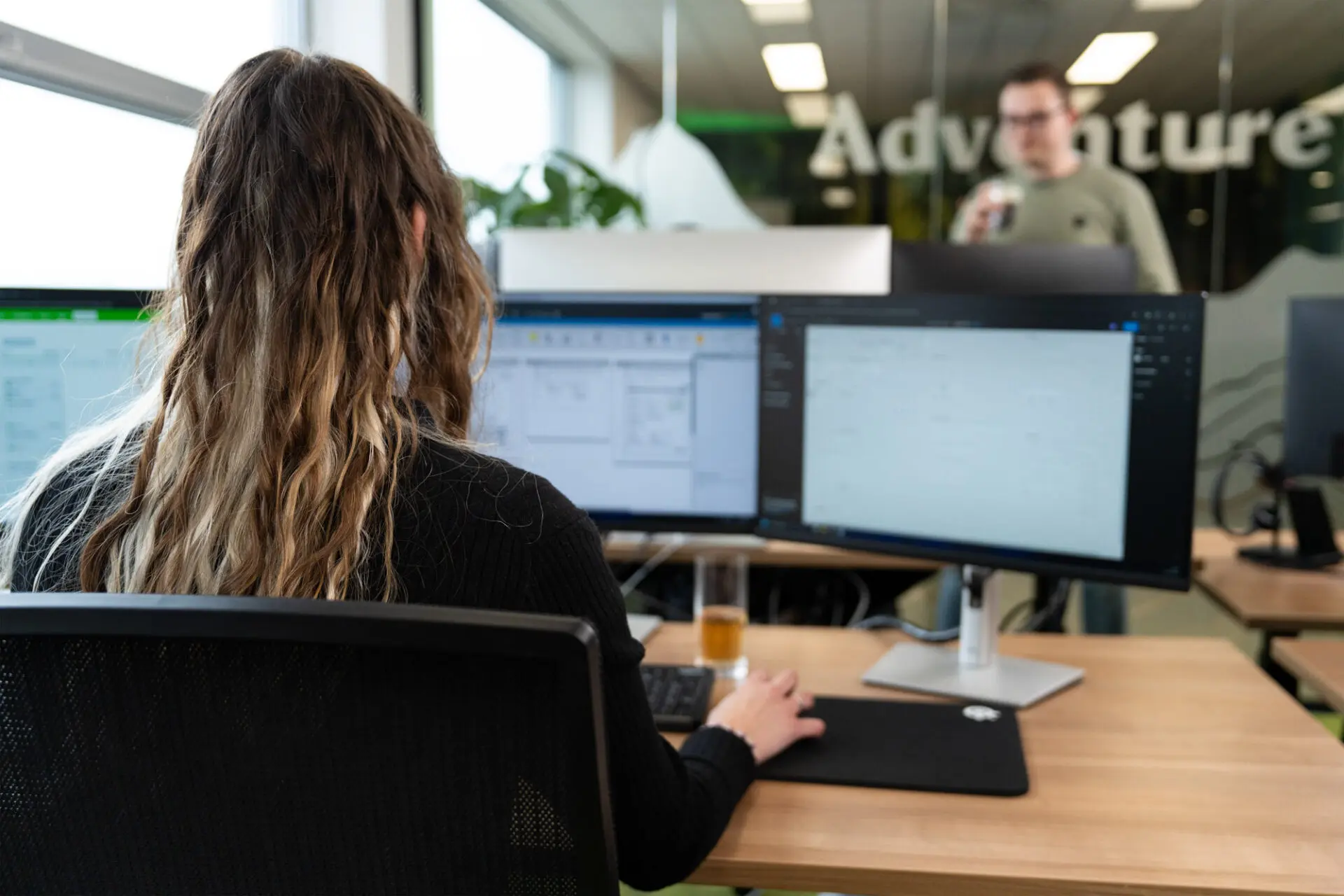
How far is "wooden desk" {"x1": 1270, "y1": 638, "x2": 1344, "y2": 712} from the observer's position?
133 centimetres

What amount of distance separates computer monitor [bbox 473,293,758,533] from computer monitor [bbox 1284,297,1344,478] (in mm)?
1212

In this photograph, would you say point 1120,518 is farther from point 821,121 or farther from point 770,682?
Result: point 821,121

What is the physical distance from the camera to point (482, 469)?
32.5 inches

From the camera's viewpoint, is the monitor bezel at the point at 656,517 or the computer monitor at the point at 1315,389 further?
the computer monitor at the point at 1315,389

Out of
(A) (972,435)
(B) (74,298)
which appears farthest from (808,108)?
(B) (74,298)

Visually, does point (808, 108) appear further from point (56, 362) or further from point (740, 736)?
point (740, 736)

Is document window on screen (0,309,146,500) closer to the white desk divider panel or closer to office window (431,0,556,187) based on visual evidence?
the white desk divider panel

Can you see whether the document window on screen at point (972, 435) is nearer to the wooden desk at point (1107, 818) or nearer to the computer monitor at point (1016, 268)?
the wooden desk at point (1107, 818)

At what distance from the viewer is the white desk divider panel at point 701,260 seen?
6.12 feet

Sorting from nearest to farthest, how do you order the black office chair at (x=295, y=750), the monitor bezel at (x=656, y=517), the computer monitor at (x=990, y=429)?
the black office chair at (x=295, y=750) < the computer monitor at (x=990, y=429) < the monitor bezel at (x=656, y=517)

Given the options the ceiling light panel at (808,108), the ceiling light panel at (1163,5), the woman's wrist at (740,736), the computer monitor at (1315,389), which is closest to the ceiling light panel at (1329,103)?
the ceiling light panel at (1163,5)

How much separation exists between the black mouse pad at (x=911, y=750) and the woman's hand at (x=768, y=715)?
0.02m

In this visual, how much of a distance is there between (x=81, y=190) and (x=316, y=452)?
4.58 feet

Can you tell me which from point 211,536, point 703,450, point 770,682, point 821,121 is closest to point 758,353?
point 703,450
